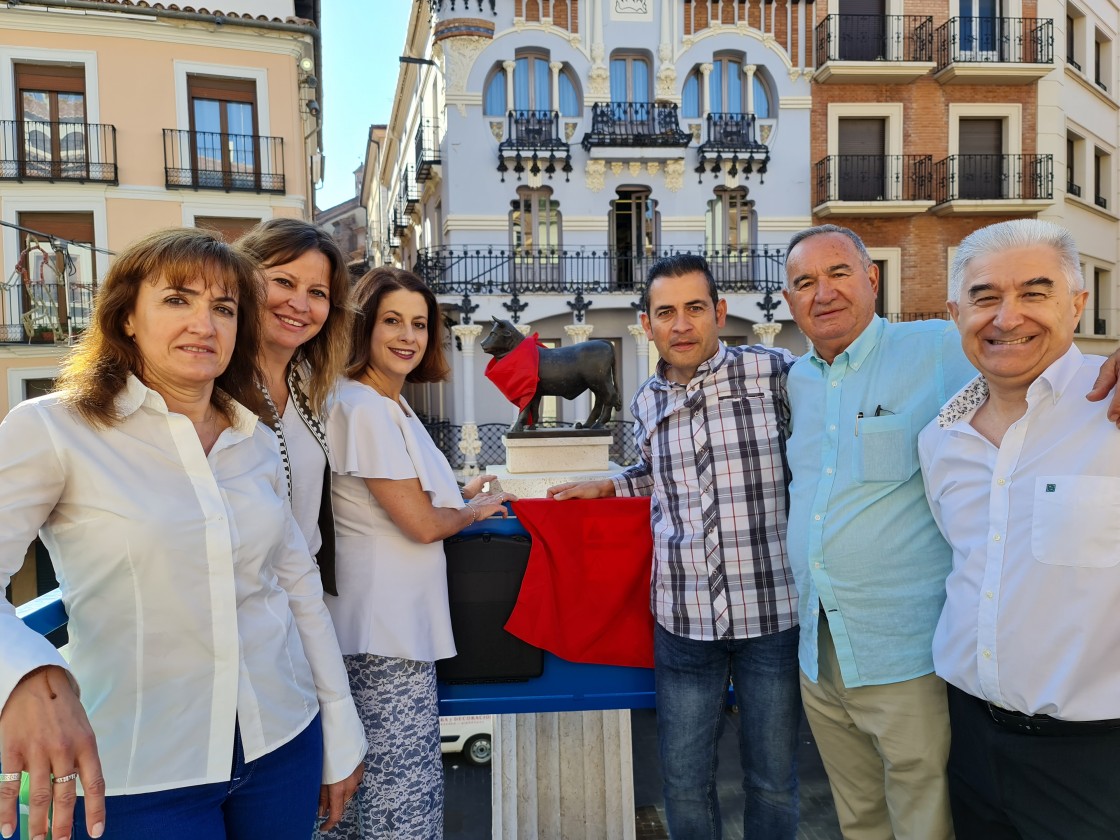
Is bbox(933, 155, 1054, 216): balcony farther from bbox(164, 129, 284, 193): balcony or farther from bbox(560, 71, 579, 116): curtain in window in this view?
bbox(164, 129, 284, 193): balcony

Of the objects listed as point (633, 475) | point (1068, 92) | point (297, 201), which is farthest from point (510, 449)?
point (1068, 92)

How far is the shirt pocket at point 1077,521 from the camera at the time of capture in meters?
1.64

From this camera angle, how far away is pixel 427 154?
19031 mm

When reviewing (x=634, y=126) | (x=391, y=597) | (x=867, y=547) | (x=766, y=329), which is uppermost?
(x=634, y=126)

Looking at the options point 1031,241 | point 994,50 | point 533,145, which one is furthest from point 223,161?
point 994,50

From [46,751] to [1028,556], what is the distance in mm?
1956

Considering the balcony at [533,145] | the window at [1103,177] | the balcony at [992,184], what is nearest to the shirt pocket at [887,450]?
the balcony at [533,145]

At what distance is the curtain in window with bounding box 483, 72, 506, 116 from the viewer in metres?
17.1

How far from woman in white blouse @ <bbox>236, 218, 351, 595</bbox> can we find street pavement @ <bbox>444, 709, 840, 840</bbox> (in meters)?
5.19

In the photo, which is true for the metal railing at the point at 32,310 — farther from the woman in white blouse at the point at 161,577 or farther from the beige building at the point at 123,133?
the woman in white blouse at the point at 161,577

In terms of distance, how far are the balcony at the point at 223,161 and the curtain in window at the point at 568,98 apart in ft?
21.1

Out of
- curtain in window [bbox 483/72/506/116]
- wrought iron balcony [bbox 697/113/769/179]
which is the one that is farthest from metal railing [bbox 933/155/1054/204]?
curtain in window [bbox 483/72/506/116]

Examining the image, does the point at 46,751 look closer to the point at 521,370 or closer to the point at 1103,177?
the point at 521,370

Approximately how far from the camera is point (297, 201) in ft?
47.6
